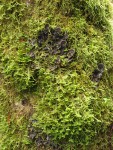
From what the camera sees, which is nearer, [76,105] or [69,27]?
[76,105]

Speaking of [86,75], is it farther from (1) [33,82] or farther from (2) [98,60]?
(1) [33,82]

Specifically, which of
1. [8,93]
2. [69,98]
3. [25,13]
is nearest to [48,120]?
[69,98]

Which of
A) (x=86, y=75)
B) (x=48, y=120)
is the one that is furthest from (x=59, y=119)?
(x=86, y=75)

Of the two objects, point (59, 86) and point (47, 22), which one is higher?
point (47, 22)

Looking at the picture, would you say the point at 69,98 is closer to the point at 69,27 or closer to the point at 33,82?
the point at 33,82

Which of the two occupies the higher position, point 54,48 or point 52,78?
point 54,48

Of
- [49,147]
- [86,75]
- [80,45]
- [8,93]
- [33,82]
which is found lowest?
[49,147]
